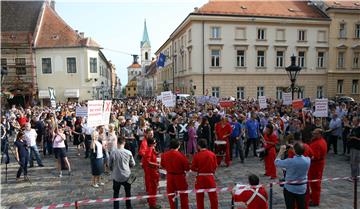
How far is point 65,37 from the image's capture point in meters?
40.7

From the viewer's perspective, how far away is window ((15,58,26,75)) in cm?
3856

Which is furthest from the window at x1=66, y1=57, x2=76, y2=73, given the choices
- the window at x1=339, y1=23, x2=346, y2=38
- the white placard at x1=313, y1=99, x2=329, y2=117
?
the window at x1=339, y1=23, x2=346, y2=38

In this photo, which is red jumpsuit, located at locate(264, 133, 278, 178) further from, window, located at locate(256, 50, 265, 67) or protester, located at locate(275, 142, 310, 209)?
window, located at locate(256, 50, 265, 67)

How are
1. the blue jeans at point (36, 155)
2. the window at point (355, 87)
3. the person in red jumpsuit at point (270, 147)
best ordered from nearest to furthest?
the person in red jumpsuit at point (270, 147), the blue jeans at point (36, 155), the window at point (355, 87)

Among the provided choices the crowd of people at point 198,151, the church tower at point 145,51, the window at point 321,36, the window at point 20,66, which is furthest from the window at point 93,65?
the church tower at point 145,51

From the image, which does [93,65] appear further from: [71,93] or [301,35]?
[301,35]

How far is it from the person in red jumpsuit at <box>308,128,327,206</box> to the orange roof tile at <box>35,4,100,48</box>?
36.9 m

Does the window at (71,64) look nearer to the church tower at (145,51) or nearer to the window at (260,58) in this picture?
the window at (260,58)

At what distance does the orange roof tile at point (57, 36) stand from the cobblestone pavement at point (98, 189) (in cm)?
3053

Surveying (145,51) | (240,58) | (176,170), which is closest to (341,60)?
(240,58)

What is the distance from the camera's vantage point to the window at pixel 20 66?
38.6 m

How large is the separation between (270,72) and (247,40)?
530 cm

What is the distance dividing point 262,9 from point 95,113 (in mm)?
38036

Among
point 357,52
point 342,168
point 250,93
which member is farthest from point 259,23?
point 342,168
